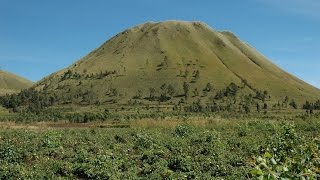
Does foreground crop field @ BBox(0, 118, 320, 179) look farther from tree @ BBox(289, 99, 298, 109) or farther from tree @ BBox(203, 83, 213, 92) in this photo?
tree @ BBox(203, 83, 213, 92)

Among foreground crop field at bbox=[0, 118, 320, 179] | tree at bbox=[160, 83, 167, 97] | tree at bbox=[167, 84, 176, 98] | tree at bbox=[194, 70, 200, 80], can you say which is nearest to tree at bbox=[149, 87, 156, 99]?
tree at bbox=[160, 83, 167, 97]

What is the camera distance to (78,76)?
7864 inches

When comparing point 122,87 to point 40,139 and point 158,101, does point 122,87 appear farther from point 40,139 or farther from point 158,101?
point 40,139

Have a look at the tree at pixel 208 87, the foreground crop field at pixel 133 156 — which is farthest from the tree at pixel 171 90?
the foreground crop field at pixel 133 156

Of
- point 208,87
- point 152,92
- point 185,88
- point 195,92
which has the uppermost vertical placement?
point 208,87

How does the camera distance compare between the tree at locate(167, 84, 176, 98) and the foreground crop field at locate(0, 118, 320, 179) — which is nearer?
the foreground crop field at locate(0, 118, 320, 179)

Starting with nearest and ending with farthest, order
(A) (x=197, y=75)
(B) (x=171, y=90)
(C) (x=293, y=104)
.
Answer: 1. (C) (x=293, y=104)
2. (B) (x=171, y=90)
3. (A) (x=197, y=75)

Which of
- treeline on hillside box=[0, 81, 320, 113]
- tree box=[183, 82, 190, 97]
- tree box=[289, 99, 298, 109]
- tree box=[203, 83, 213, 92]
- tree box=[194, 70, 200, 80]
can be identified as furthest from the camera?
tree box=[194, 70, 200, 80]

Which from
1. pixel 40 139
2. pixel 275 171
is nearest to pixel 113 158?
pixel 40 139

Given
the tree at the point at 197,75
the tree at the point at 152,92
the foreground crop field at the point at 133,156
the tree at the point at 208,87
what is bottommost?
the foreground crop field at the point at 133,156

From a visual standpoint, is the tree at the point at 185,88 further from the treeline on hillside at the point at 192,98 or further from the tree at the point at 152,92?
the tree at the point at 152,92

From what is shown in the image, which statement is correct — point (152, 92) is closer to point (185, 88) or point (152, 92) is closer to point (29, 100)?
point (185, 88)

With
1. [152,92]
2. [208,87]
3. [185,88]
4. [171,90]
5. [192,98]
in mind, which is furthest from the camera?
[208,87]

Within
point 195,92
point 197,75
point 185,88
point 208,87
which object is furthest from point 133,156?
point 197,75
